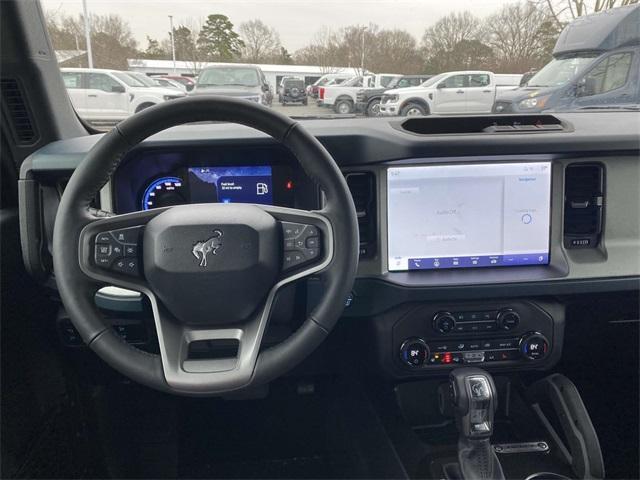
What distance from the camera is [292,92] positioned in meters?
2.06

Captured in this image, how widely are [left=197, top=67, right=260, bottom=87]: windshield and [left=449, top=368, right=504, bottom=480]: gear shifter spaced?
130 centimetres

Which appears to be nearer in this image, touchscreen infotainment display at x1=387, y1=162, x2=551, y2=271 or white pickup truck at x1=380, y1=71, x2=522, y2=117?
touchscreen infotainment display at x1=387, y1=162, x2=551, y2=271

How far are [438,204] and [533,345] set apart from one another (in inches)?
25.1

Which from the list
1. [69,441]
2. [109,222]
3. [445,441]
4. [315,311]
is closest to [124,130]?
[109,222]

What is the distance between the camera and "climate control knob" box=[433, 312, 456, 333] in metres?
1.92

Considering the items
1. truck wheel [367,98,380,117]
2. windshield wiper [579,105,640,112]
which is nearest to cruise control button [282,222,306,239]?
truck wheel [367,98,380,117]

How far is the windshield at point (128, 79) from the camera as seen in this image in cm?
198

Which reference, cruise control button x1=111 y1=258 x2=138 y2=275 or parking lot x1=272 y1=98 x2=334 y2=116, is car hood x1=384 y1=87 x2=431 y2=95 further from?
cruise control button x1=111 y1=258 x2=138 y2=275

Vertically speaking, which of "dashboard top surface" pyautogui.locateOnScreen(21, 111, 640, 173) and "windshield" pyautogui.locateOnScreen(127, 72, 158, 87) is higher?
"windshield" pyautogui.locateOnScreen(127, 72, 158, 87)

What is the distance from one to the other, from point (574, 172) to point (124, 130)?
1422 mm

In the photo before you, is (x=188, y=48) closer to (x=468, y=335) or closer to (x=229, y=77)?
(x=229, y=77)

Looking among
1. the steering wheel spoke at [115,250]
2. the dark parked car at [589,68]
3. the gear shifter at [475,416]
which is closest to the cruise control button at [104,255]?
the steering wheel spoke at [115,250]

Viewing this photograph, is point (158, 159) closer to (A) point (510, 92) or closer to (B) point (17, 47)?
(B) point (17, 47)

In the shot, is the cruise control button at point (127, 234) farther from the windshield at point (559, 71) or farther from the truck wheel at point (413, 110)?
the windshield at point (559, 71)
